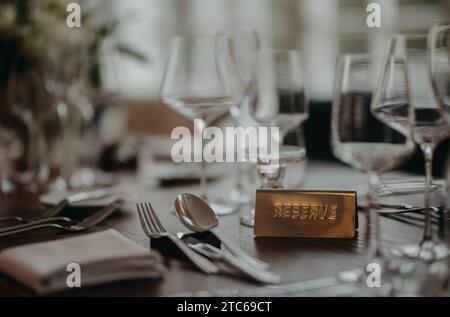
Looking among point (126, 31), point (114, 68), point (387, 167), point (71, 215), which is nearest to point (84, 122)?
point (114, 68)

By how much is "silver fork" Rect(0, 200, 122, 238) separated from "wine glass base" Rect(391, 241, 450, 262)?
17.6 inches

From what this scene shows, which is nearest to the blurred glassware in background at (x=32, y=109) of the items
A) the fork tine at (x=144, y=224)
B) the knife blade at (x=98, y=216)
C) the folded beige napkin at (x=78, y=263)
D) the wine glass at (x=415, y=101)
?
the knife blade at (x=98, y=216)

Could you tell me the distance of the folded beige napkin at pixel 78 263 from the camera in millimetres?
593

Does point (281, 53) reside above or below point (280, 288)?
above

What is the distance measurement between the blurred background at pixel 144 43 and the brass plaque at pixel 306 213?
776mm

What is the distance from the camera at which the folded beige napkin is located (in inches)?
23.3

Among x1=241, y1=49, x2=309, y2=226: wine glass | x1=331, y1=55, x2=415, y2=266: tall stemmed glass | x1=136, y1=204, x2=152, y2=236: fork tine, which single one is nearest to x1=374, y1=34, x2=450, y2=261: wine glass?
x1=331, y1=55, x2=415, y2=266: tall stemmed glass

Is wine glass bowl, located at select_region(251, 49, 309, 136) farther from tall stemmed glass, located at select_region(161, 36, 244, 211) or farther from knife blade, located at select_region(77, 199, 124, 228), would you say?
knife blade, located at select_region(77, 199, 124, 228)

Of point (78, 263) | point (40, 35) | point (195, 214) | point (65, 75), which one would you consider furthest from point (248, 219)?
point (40, 35)

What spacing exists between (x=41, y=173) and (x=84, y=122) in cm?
29

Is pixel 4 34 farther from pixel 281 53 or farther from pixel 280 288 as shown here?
pixel 280 288

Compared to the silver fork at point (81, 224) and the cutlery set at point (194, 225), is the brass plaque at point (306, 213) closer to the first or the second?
the cutlery set at point (194, 225)

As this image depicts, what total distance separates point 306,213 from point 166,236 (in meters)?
0.19
